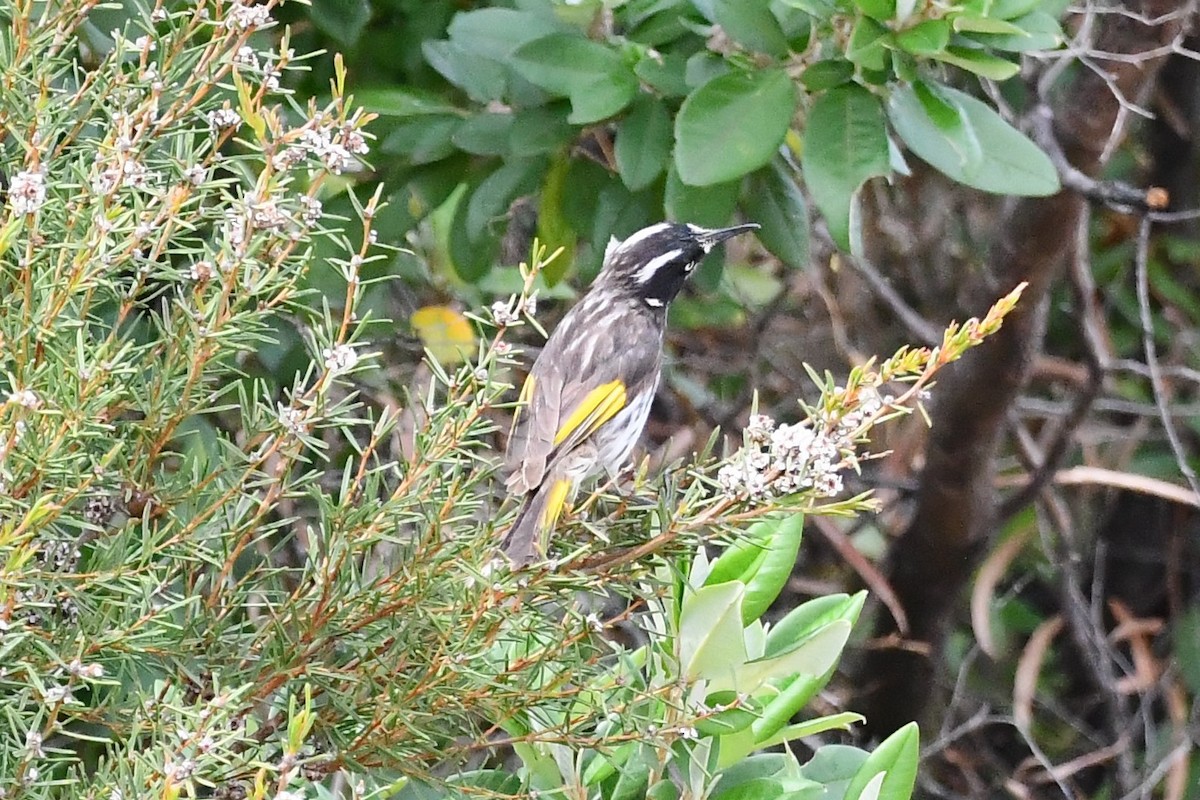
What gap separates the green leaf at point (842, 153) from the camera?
1.85 meters

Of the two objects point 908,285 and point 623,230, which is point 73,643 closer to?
point 623,230

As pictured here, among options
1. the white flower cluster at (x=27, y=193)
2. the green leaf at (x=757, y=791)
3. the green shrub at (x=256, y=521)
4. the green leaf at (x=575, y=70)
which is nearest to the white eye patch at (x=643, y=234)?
the green leaf at (x=575, y=70)

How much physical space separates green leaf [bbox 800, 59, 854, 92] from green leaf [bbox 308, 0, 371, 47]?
2.33 ft

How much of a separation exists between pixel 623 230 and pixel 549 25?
0.33 meters

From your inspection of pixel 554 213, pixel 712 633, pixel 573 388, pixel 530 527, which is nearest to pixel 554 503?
pixel 530 527

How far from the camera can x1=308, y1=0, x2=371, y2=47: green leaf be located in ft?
7.05

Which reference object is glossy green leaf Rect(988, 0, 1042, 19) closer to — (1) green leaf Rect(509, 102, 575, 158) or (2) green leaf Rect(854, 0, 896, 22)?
(2) green leaf Rect(854, 0, 896, 22)

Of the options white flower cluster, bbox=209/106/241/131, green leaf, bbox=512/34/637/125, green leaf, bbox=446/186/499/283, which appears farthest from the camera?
green leaf, bbox=446/186/499/283

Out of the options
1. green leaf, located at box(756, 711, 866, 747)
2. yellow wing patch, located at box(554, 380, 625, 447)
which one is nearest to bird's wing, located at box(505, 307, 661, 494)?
yellow wing patch, located at box(554, 380, 625, 447)

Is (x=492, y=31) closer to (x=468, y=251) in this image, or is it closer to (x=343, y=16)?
(x=343, y=16)

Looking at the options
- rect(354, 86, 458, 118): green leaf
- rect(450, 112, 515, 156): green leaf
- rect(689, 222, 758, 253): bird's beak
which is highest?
rect(354, 86, 458, 118): green leaf

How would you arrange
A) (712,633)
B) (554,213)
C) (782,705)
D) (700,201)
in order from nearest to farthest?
1. (712,633)
2. (782,705)
3. (700,201)
4. (554,213)

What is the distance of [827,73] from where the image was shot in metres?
1.91

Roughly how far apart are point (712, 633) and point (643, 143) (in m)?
0.98
